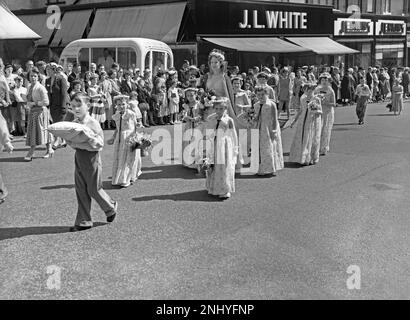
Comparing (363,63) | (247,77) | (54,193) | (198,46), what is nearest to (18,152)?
(54,193)

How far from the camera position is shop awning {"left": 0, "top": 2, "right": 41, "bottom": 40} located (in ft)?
64.8

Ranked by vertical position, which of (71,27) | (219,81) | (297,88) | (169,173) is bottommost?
(169,173)

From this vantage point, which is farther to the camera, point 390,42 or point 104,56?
point 390,42

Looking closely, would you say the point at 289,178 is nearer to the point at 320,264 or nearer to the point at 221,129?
the point at 221,129

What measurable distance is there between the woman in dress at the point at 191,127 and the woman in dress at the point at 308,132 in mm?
2070

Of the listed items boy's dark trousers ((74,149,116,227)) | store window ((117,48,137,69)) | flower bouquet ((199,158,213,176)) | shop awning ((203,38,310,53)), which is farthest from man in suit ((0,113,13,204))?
shop awning ((203,38,310,53))

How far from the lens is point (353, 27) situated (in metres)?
35.5

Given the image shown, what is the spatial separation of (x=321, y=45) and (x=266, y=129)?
2126 centimetres

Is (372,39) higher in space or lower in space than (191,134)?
higher

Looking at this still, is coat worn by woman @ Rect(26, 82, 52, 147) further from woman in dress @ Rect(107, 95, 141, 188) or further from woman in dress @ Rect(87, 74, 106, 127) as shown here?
woman in dress @ Rect(87, 74, 106, 127)

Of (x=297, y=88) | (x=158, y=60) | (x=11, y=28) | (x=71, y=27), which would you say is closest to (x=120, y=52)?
(x=158, y=60)

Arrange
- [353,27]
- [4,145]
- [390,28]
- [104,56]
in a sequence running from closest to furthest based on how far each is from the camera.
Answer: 1. [4,145]
2. [104,56]
3. [353,27]
4. [390,28]

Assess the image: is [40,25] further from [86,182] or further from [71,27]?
[86,182]
